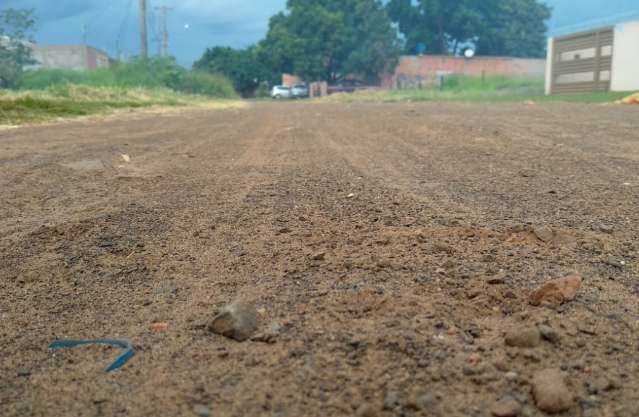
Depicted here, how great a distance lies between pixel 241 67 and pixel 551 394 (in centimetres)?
7224

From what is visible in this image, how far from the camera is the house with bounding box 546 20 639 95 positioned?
2838 cm

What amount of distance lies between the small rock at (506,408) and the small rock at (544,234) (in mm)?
1880

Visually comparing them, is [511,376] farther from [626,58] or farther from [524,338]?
[626,58]

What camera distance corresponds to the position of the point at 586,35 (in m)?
31.6

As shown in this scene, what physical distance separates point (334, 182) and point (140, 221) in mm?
1977

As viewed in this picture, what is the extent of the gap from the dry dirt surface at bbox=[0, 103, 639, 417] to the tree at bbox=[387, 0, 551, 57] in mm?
63688

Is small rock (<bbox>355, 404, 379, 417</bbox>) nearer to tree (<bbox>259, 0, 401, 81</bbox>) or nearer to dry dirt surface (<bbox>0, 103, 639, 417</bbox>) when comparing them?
dry dirt surface (<bbox>0, 103, 639, 417</bbox>)

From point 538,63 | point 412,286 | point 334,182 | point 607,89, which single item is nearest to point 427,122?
point 334,182

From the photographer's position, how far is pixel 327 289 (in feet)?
10.4

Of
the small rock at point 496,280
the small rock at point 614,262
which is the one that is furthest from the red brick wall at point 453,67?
the small rock at point 496,280

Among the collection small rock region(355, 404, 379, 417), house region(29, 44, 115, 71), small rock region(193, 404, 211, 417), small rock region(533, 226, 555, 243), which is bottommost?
small rock region(193, 404, 211, 417)

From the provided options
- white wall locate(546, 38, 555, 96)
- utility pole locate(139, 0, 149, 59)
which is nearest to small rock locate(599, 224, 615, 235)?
white wall locate(546, 38, 555, 96)

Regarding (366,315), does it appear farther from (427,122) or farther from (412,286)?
(427,122)

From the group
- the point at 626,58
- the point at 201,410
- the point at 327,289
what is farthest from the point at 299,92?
the point at 201,410
